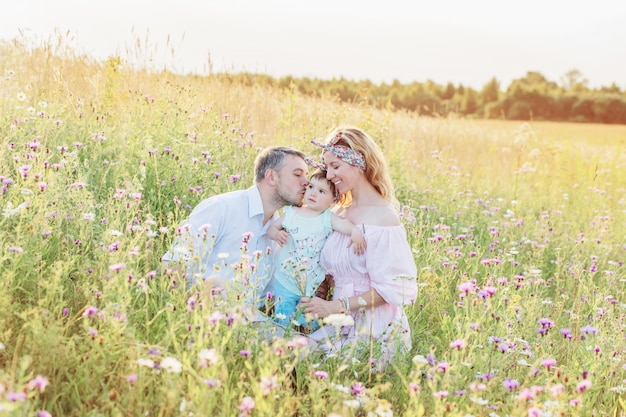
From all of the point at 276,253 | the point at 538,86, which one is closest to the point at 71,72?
the point at 276,253

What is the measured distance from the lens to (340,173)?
165 inches

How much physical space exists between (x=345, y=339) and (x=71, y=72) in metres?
5.92

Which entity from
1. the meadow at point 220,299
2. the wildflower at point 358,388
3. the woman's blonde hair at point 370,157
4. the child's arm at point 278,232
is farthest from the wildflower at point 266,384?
the woman's blonde hair at point 370,157

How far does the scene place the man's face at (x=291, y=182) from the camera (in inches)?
171

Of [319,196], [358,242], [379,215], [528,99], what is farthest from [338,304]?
[528,99]

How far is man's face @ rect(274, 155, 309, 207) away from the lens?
435 cm

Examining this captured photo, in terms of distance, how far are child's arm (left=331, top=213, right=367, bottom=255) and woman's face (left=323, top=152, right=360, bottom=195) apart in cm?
19

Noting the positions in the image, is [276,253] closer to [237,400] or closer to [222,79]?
[237,400]

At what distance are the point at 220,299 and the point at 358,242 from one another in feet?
3.58

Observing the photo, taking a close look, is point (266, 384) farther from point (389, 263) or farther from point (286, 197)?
point (286, 197)

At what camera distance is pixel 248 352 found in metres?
2.73

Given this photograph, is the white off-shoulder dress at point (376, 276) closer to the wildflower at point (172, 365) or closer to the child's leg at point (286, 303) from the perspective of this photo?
the child's leg at point (286, 303)

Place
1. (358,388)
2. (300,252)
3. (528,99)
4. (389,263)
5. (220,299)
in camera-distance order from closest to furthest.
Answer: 1. (358,388)
2. (220,299)
3. (389,263)
4. (300,252)
5. (528,99)

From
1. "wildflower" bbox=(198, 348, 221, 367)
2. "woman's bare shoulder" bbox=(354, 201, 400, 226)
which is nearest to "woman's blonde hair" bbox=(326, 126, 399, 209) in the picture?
"woman's bare shoulder" bbox=(354, 201, 400, 226)
